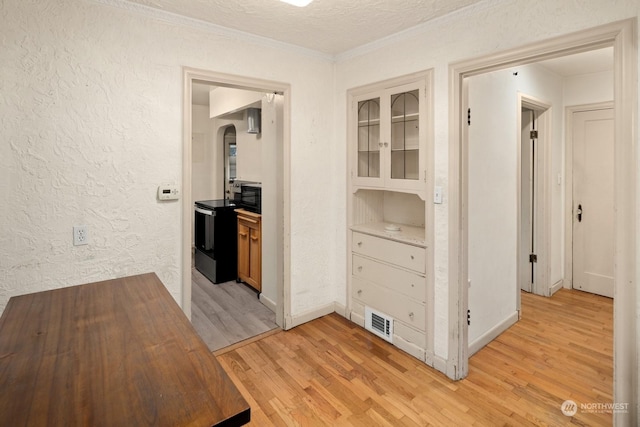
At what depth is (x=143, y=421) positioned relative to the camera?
33.2 inches

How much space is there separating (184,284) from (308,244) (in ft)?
3.77

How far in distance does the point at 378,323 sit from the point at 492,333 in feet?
3.17

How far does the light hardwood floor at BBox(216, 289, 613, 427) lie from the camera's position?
2.05 m

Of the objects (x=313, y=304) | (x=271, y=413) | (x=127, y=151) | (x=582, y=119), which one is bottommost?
(x=271, y=413)

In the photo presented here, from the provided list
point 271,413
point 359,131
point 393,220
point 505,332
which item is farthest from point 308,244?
point 505,332

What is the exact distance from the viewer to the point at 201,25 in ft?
8.14

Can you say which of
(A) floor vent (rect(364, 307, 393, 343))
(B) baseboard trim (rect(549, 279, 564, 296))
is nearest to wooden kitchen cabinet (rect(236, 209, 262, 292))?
(A) floor vent (rect(364, 307, 393, 343))

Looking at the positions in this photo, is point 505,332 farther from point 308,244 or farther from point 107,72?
point 107,72

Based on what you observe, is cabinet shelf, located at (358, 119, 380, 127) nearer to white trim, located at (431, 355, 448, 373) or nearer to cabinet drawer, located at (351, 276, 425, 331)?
cabinet drawer, located at (351, 276, 425, 331)

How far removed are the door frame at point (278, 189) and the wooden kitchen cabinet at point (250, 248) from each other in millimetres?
637

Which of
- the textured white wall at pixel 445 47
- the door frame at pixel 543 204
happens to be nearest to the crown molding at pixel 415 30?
the textured white wall at pixel 445 47

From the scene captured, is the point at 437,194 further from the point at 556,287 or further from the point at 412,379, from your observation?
the point at 556,287

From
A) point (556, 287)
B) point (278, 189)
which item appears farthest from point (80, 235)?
point (556, 287)

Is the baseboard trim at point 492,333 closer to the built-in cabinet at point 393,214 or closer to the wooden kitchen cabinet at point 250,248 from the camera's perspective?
the built-in cabinet at point 393,214
